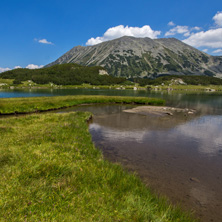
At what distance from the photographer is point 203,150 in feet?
52.7

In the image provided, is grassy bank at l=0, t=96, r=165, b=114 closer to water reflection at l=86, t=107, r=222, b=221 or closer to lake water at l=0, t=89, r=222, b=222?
lake water at l=0, t=89, r=222, b=222

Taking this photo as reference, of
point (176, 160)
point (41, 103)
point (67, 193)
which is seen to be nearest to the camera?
point (67, 193)

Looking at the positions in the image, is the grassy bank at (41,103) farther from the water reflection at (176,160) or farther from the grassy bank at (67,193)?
the grassy bank at (67,193)

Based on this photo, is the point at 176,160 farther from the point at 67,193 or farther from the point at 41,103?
the point at 41,103

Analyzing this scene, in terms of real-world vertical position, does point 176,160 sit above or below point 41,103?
below

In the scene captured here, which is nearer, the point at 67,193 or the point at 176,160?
the point at 67,193

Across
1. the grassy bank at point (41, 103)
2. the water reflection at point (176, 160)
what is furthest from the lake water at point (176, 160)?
the grassy bank at point (41, 103)

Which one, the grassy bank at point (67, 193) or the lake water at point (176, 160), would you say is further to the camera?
the lake water at point (176, 160)

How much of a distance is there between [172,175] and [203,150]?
24.9ft

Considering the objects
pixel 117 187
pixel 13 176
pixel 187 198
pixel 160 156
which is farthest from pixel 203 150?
pixel 13 176

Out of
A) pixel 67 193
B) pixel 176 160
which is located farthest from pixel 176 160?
pixel 67 193

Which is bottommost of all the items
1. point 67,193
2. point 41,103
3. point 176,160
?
point 176,160

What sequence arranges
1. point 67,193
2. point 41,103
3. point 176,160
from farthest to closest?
point 41,103
point 176,160
point 67,193

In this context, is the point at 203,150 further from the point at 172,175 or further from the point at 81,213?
the point at 81,213
